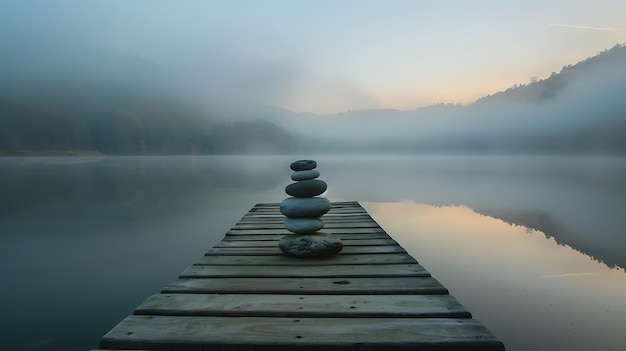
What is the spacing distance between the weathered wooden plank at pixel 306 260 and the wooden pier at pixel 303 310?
1cm

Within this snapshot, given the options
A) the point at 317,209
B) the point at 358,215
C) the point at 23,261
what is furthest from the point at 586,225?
the point at 23,261

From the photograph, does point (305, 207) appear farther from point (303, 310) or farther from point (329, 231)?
point (303, 310)

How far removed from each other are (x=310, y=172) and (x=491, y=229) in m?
9.26

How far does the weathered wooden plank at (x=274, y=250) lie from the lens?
587 cm

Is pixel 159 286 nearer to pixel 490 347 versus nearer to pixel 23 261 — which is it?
pixel 23 261

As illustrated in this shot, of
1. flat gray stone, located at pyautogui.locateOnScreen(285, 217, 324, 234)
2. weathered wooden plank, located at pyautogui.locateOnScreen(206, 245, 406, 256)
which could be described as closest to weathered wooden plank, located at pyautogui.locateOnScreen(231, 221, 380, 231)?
weathered wooden plank, located at pyautogui.locateOnScreen(206, 245, 406, 256)

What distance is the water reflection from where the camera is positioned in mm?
4930

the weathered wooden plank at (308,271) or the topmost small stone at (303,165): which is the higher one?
the topmost small stone at (303,165)

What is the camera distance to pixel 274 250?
6.05 m

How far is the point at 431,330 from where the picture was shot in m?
3.06

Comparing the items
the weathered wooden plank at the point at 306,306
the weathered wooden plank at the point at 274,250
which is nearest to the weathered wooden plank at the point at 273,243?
the weathered wooden plank at the point at 274,250

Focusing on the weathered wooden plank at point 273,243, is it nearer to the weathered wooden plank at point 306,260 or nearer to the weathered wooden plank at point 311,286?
the weathered wooden plank at point 306,260

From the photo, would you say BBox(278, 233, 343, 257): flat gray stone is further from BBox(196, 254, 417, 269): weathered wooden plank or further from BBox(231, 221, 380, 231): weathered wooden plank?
BBox(231, 221, 380, 231): weathered wooden plank

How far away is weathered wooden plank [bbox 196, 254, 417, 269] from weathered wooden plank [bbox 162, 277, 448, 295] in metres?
0.72
